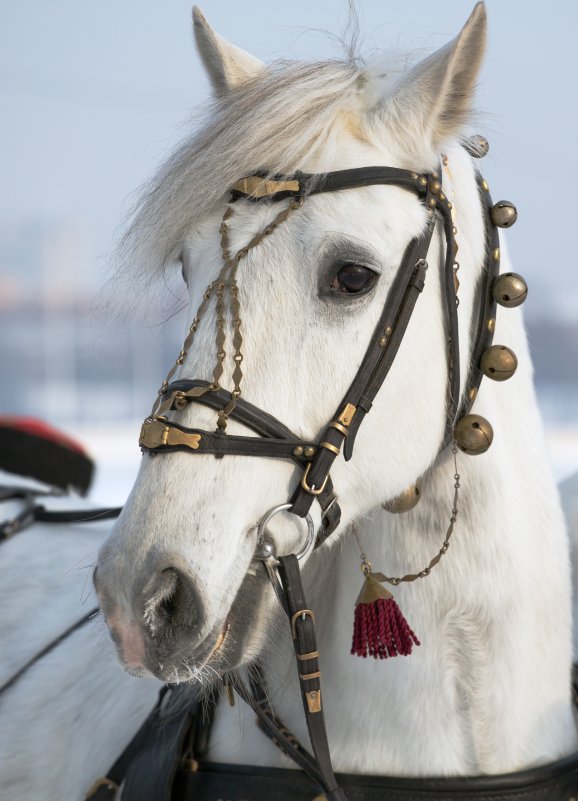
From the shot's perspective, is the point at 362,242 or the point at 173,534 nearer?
the point at 173,534

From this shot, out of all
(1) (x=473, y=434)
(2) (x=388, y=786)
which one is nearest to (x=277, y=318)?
(1) (x=473, y=434)

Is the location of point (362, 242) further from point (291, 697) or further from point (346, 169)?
Answer: point (291, 697)

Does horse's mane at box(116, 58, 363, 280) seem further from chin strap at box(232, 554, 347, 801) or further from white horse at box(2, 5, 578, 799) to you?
chin strap at box(232, 554, 347, 801)

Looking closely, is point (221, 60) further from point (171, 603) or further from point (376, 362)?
point (171, 603)

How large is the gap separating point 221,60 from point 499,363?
0.66 metres

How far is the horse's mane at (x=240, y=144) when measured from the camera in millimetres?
1211

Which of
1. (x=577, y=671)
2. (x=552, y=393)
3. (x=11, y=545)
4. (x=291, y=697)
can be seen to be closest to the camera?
(x=291, y=697)

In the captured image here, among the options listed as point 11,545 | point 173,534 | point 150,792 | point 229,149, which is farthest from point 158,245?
point 11,545

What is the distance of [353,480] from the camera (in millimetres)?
1214

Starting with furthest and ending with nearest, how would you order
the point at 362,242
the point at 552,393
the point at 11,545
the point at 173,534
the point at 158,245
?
the point at 552,393
the point at 11,545
the point at 158,245
the point at 362,242
the point at 173,534

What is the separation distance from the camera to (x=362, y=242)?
116cm

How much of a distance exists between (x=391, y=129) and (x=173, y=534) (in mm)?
662

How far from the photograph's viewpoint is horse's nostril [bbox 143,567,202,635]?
1052 millimetres

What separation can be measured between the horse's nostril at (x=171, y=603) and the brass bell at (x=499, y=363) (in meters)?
0.56
